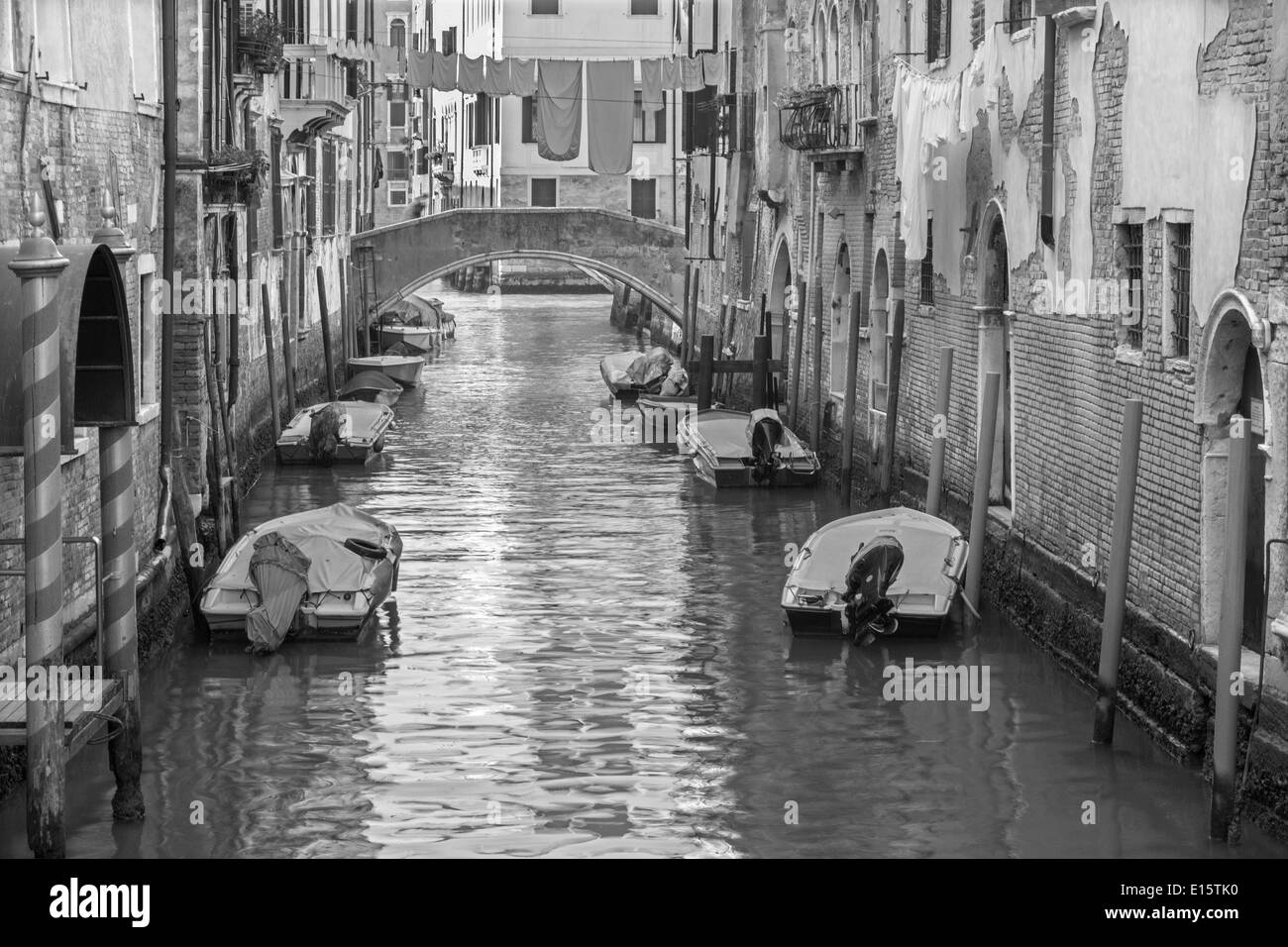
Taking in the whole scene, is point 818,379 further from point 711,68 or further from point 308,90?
point 711,68

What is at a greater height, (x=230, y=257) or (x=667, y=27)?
(x=667, y=27)

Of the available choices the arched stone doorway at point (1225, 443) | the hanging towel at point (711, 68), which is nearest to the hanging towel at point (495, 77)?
the hanging towel at point (711, 68)

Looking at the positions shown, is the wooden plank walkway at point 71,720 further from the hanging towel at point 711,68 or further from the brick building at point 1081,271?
the hanging towel at point 711,68

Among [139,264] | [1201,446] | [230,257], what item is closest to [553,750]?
[1201,446]

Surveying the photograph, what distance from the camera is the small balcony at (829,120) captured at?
843 inches

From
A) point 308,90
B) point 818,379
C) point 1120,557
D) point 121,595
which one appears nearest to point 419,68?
point 308,90

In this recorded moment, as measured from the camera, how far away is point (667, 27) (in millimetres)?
49219

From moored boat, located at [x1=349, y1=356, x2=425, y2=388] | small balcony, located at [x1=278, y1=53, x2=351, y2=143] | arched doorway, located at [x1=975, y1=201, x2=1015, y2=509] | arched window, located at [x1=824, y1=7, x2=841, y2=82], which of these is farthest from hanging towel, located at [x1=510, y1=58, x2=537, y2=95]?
arched doorway, located at [x1=975, y1=201, x2=1015, y2=509]

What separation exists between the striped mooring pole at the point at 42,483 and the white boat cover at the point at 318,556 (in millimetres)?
5901

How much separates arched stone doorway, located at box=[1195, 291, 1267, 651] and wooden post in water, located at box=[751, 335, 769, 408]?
14.6m
